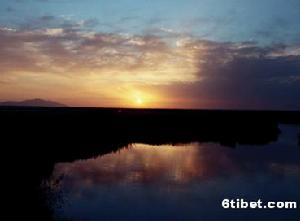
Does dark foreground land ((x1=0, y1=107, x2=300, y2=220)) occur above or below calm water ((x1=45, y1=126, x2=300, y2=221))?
above

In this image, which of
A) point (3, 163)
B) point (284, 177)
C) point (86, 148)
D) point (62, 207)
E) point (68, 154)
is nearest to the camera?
point (62, 207)

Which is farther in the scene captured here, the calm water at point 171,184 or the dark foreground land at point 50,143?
the calm water at point 171,184

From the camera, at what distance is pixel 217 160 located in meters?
34.4

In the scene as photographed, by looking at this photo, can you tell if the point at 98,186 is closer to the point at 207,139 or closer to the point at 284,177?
the point at 284,177

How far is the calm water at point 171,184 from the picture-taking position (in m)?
17.7

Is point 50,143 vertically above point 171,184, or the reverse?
point 50,143

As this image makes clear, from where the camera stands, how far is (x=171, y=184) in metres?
23.5

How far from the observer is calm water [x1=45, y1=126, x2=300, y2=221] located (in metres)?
17.7

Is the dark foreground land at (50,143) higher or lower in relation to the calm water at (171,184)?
higher

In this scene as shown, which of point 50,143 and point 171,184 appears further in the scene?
point 50,143

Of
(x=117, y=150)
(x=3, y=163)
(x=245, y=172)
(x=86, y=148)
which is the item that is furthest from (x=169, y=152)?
(x=3, y=163)

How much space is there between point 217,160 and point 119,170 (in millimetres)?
10905

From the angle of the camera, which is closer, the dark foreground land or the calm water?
the dark foreground land

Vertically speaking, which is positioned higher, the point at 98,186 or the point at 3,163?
the point at 3,163
